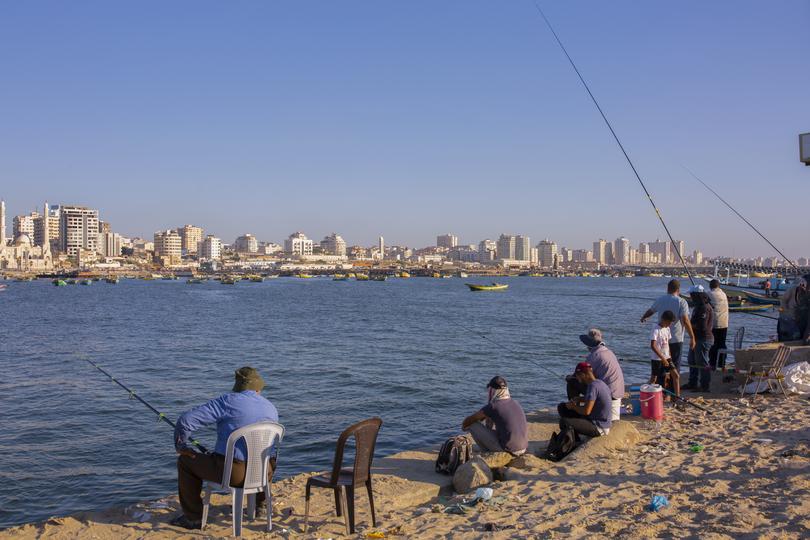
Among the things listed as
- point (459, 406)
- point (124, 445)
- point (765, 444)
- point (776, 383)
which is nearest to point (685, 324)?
point (776, 383)

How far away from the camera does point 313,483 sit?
5.36 metres

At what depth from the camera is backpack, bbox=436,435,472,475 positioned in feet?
22.3

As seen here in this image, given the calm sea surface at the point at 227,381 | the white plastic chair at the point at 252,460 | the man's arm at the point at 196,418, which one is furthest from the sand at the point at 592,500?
the calm sea surface at the point at 227,381

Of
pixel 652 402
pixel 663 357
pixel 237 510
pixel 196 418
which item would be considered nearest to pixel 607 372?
pixel 652 402

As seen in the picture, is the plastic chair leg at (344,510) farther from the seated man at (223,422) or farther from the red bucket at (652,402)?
the red bucket at (652,402)

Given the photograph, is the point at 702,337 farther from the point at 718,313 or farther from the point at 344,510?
the point at 344,510

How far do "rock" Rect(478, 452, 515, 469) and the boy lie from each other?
3454mm

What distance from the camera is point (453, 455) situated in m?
6.84

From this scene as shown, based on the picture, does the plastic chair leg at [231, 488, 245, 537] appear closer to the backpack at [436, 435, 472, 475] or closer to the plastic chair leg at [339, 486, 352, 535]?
the plastic chair leg at [339, 486, 352, 535]

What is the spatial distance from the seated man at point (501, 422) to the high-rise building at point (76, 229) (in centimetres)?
19749

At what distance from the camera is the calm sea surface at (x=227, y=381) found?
379 inches

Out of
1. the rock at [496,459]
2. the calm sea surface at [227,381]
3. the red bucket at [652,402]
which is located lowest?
the calm sea surface at [227,381]

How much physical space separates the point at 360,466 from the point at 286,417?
795 cm

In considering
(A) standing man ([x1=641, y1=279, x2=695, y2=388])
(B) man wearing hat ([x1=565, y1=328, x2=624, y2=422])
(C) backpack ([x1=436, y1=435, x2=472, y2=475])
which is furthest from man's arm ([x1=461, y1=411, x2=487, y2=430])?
(A) standing man ([x1=641, y1=279, x2=695, y2=388])
